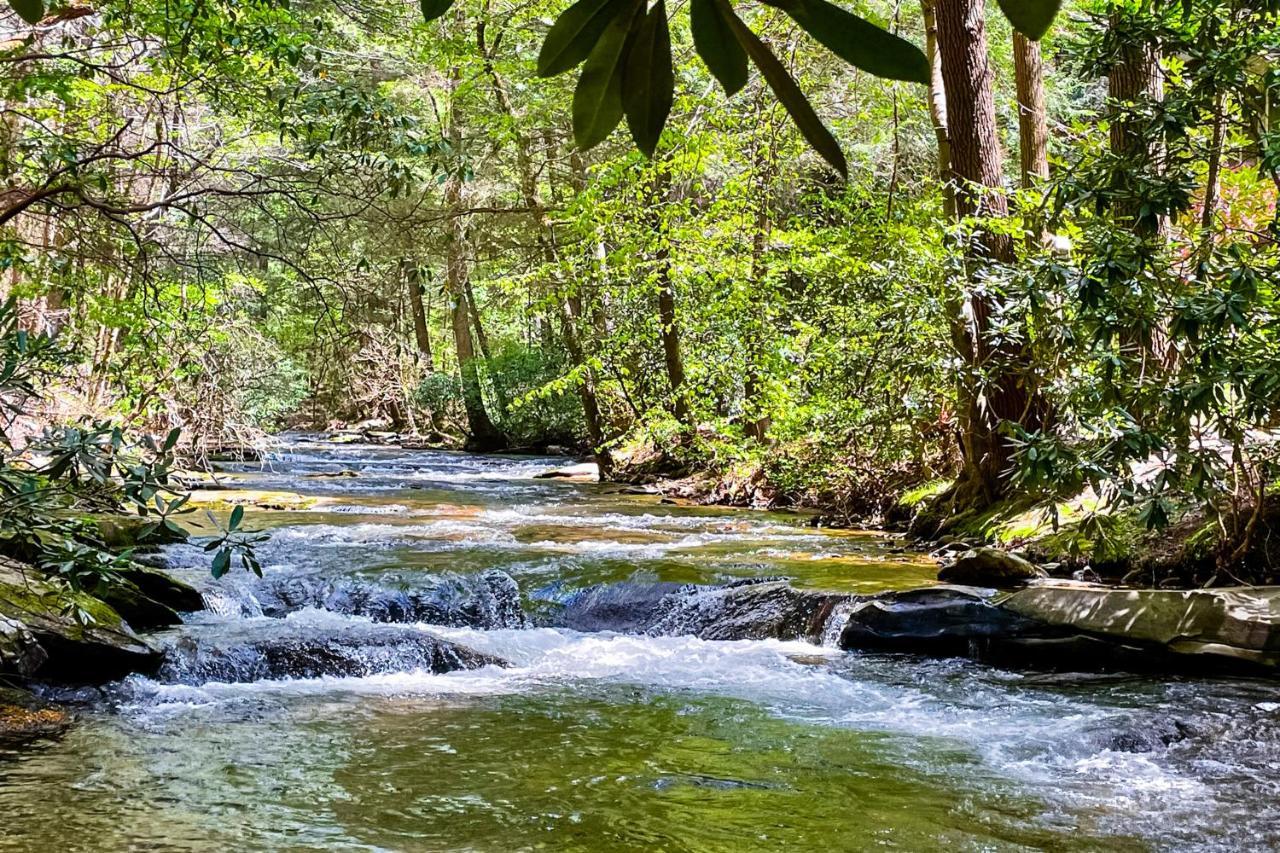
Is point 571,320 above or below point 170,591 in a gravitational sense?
above

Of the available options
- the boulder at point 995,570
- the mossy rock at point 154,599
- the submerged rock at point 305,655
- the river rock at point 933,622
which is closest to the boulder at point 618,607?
the submerged rock at point 305,655

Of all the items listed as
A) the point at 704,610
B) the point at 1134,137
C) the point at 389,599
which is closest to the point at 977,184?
the point at 1134,137

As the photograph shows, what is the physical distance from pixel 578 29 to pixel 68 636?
22.6 feet

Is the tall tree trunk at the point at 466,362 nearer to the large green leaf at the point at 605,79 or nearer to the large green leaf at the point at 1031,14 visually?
the large green leaf at the point at 605,79

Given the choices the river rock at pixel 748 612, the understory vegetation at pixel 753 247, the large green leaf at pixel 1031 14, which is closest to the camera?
the large green leaf at pixel 1031 14

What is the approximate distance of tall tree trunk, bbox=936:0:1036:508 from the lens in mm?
9758

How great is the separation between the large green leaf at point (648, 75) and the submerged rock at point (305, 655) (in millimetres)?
6969

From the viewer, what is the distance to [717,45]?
0.95 m

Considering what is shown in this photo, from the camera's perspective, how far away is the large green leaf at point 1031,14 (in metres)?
0.78

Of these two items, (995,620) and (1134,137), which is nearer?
(1134,137)

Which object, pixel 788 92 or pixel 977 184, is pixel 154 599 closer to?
pixel 977 184

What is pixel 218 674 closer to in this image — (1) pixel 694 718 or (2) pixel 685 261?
(1) pixel 694 718

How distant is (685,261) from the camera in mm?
14648

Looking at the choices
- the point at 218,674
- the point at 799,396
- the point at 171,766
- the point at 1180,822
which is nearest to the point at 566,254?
the point at 799,396
